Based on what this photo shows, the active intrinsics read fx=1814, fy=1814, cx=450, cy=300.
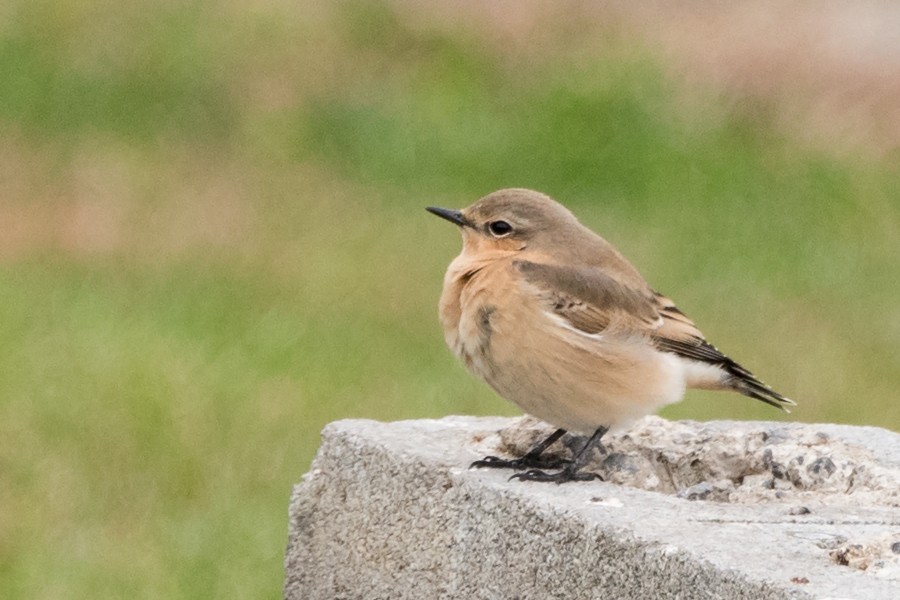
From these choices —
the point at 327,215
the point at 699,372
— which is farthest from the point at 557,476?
the point at 327,215

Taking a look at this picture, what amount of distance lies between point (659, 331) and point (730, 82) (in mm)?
9057

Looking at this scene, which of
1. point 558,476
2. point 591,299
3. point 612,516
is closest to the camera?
point 612,516

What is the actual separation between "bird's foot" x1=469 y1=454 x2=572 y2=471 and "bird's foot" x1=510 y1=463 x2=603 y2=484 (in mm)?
106

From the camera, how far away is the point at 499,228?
609 centimetres

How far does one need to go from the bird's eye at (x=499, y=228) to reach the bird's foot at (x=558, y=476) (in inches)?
42.0

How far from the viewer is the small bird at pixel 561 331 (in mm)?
5523

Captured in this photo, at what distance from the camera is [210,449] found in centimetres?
844

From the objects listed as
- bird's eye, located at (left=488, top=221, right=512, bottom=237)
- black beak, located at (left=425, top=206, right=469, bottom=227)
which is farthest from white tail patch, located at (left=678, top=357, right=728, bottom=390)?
black beak, located at (left=425, top=206, right=469, bottom=227)

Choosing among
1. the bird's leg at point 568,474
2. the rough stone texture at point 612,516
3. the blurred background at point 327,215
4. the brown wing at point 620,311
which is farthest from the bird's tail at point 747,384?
the blurred background at point 327,215

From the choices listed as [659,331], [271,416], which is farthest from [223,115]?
[659,331]

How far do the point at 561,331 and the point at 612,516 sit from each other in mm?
1125

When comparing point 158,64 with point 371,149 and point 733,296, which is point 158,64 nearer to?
point 371,149

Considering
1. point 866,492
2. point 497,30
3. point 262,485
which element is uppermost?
point 497,30

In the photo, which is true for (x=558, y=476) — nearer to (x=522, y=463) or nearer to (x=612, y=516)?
(x=522, y=463)
